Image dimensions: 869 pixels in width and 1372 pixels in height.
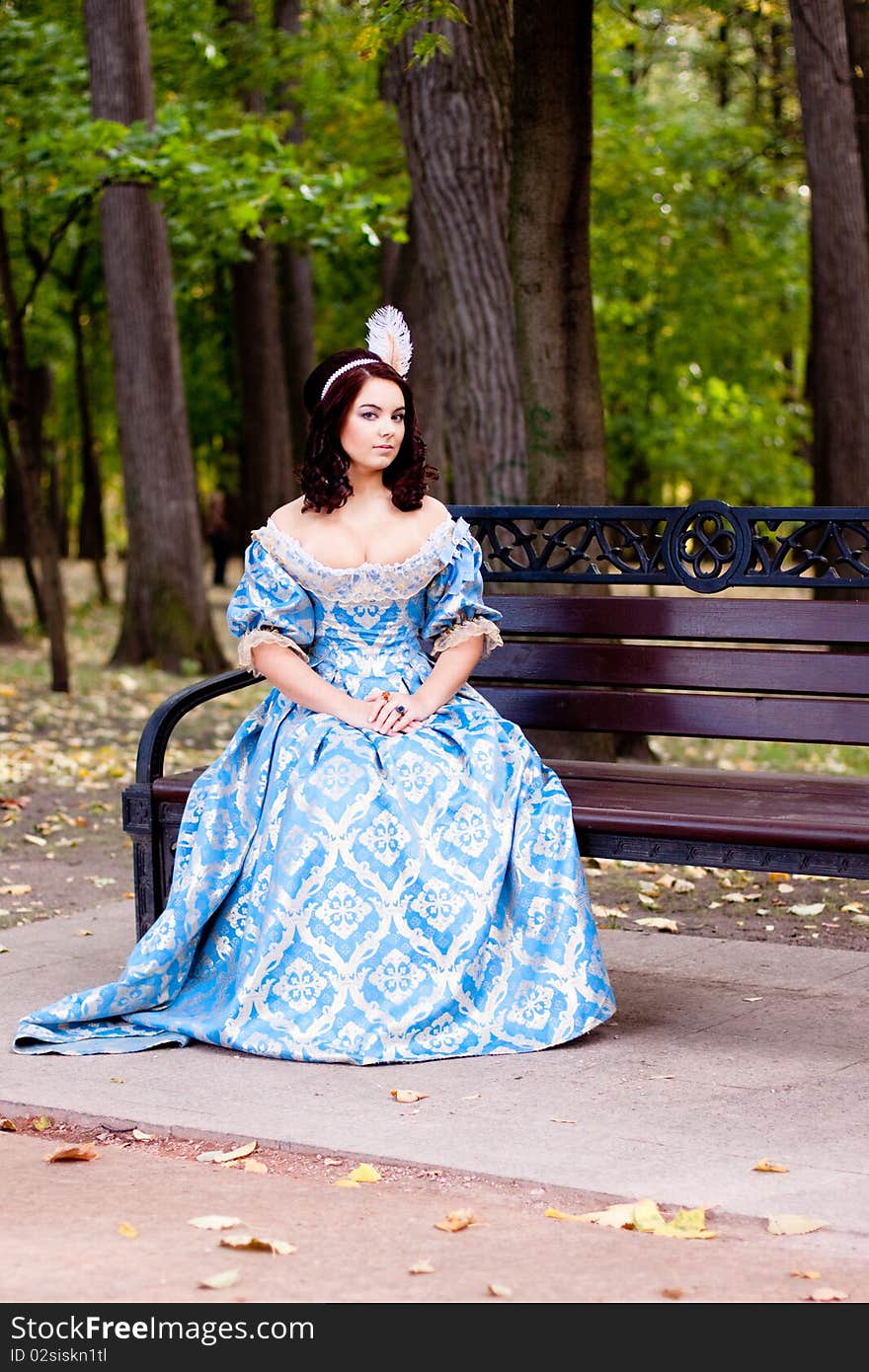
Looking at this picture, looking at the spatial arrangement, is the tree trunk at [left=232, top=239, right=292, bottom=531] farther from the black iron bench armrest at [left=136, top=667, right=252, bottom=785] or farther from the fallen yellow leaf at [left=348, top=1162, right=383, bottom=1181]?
the fallen yellow leaf at [left=348, top=1162, right=383, bottom=1181]

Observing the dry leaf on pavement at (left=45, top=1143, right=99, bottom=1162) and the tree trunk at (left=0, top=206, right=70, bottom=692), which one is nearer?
the dry leaf on pavement at (left=45, top=1143, right=99, bottom=1162)

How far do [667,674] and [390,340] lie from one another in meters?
1.18

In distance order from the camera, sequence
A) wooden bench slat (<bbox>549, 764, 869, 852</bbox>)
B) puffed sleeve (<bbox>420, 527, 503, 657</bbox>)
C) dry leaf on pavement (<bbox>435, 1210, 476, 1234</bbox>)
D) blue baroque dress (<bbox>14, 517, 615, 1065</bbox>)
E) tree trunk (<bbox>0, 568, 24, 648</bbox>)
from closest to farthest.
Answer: dry leaf on pavement (<bbox>435, 1210, 476, 1234</bbox>)
wooden bench slat (<bbox>549, 764, 869, 852</bbox>)
blue baroque dress (<bbox>14, 517, 615, 1065</bbox>)
puffed sleeve (<bbox>420, 527, 503, 657</bbox>)
tree trunk (<bbox>0, 568, 24, 648</bbox>)

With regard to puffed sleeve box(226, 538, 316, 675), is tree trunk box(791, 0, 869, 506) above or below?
above

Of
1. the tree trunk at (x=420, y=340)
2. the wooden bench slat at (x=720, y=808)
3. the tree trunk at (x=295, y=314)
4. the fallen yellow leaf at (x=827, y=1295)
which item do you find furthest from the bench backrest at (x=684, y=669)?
the tree trunk at (x=295, y=314)

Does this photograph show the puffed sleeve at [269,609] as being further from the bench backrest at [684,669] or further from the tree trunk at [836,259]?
the tree trunk at [836,259]

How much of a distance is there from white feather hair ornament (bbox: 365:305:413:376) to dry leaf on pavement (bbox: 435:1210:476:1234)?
242cm

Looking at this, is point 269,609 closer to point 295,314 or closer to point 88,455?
point 295,314

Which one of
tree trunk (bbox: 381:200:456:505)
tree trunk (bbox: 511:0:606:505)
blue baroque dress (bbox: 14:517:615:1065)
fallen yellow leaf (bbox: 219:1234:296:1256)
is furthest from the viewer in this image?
tree trunk (bbox: 381:200:456:505)

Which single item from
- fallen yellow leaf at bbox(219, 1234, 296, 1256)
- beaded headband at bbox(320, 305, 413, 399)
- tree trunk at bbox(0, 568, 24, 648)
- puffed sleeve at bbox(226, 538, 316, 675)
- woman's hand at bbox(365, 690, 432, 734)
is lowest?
tree trunk at bbox(0, 568, 24, 648)

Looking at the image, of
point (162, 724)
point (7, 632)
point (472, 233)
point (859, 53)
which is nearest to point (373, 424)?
point (162, 724)

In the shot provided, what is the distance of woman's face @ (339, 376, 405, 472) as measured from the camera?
4.95 metres

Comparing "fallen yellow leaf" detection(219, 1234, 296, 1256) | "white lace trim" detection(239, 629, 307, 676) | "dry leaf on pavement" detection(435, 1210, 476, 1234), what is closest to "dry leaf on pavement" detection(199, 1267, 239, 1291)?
"fallen yellow leaf" detection(219, 1234, 296, 1256)
